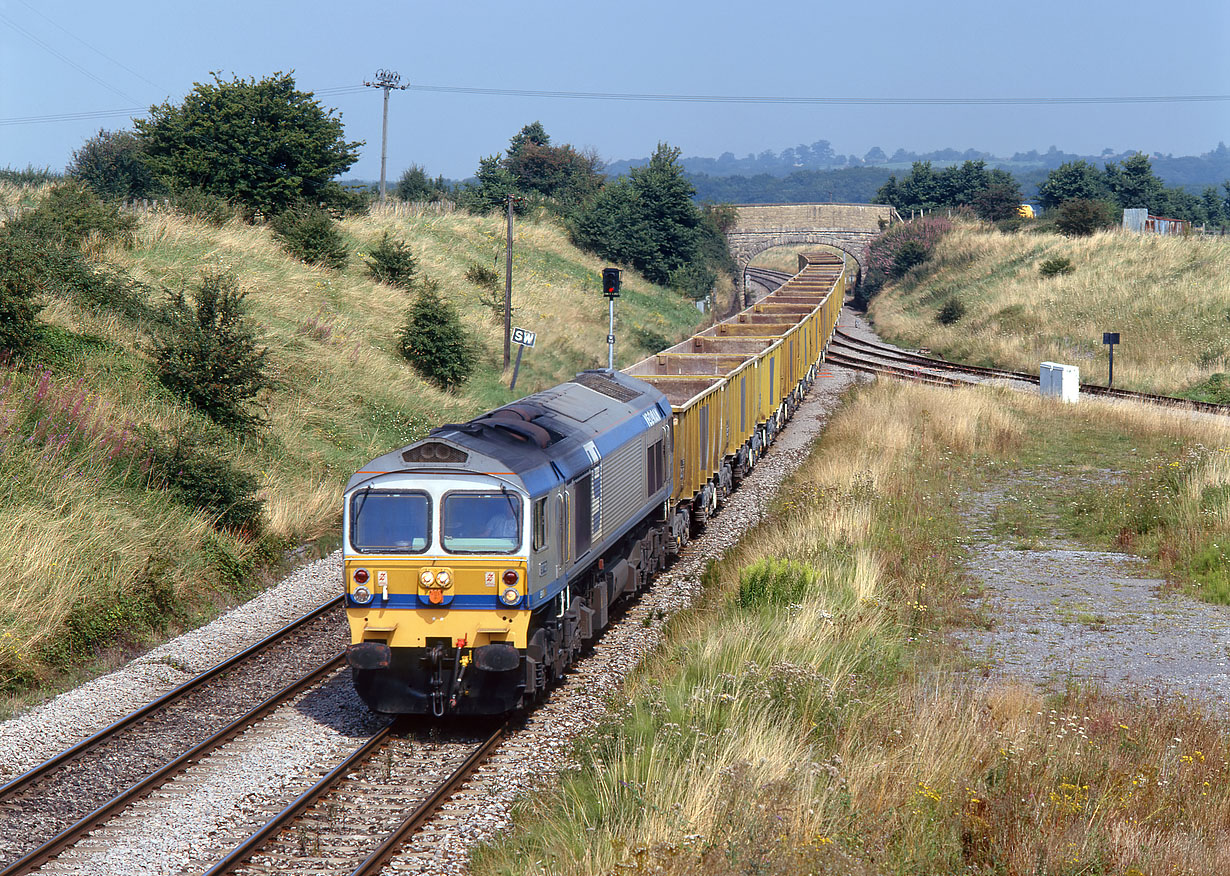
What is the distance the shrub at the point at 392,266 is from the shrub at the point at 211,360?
16508 mm

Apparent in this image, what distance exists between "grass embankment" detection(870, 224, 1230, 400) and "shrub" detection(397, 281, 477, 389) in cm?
2321

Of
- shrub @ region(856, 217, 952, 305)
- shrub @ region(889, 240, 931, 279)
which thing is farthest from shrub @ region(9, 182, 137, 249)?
shrub @ region(889, 240, 931, 279)

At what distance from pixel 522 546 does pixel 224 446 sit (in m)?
11.3

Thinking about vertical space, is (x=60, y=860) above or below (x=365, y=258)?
below

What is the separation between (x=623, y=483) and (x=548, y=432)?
2509mm

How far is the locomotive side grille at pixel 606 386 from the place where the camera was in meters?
16.8

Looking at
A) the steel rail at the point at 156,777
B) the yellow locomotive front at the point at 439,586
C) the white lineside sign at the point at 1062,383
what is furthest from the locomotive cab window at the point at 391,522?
the white lineside sign at the point at 1062,383

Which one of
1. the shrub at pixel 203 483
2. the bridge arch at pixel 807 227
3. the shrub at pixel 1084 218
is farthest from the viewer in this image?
the bridge arch at pixel 807 227

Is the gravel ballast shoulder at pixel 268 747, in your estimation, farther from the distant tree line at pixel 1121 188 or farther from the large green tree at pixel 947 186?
the distant tree line at pixel 1121 188

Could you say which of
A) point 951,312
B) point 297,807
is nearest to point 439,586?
point 297,807

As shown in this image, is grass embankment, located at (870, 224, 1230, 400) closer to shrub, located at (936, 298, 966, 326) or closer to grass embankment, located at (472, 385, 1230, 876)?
shrub, located at (936, 298, 966, 326)

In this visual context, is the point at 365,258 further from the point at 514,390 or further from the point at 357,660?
the point at 357,660

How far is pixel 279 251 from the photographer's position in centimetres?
3544

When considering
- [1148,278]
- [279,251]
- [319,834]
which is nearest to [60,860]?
[319,834]
